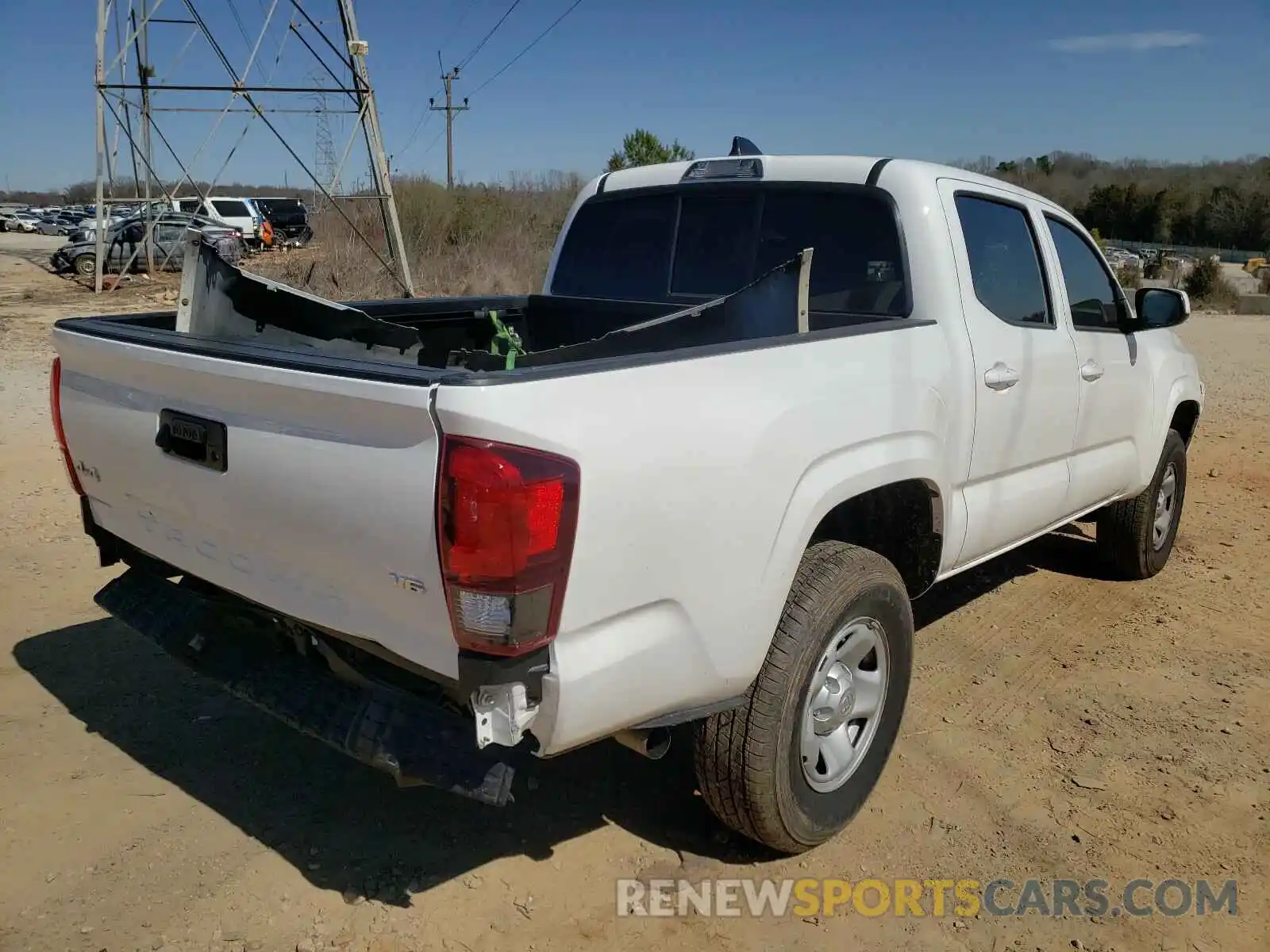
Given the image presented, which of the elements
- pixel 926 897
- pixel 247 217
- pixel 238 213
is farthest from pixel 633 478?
pixel 238 213

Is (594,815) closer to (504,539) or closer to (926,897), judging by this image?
(926,897)

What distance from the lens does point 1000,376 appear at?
3.72m

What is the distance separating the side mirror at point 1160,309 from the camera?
477cm

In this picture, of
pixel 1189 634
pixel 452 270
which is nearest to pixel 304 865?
pixel 1189 634

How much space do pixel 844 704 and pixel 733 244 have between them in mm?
1953

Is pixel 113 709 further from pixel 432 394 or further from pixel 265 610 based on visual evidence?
pixel 432 394

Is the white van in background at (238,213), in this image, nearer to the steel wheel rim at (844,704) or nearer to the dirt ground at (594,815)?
the dirt ground at (594,815)

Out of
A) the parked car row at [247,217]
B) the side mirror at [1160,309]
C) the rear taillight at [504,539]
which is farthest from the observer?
the parked car row at [247,217]

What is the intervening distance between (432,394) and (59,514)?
5130 mm

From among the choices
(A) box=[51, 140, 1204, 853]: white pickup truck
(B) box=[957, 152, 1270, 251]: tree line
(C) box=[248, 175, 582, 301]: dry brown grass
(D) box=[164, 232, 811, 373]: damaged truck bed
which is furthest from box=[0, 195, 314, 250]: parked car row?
(B) box=[957, 152, 1270, 251]: tree line

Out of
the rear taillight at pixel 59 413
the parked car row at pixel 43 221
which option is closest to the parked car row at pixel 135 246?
the rear taillight at pixel 59 413

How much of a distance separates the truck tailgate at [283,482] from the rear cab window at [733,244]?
214cm

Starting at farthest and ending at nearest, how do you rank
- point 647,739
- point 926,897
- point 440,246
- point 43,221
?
1. point 43,221
2. point 440,246
3. point 926,897
4. point 647,739

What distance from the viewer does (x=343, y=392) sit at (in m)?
2.21
